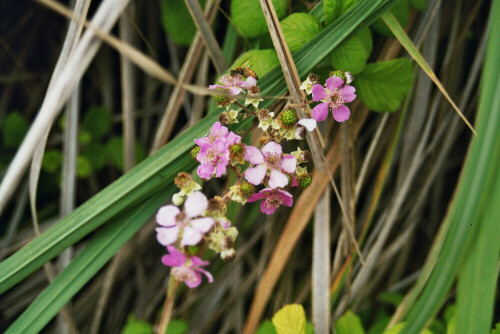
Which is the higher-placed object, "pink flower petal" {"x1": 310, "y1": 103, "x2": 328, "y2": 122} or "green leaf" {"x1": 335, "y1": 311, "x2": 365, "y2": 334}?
"pink flower petal" {"x1": 310, "y1": 103, "x2": 328, "y2": 122}

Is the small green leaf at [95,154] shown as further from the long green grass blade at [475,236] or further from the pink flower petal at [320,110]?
the long green grass blade at [475,236]

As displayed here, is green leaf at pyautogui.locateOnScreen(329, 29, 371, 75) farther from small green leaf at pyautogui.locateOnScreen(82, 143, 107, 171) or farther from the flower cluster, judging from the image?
small green leaf at pyautogui.locateOnScreen(82, 143, 107, 171)

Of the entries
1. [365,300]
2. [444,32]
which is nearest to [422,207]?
[365,300]

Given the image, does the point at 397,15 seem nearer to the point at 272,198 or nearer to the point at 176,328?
the point at 272,198

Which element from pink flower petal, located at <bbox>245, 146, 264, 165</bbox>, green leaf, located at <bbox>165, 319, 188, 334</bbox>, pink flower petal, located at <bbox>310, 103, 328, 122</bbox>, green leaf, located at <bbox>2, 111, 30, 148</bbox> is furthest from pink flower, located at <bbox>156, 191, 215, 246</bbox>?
green leaf, located at <bbox>2, 111, 30, 148</bbox>

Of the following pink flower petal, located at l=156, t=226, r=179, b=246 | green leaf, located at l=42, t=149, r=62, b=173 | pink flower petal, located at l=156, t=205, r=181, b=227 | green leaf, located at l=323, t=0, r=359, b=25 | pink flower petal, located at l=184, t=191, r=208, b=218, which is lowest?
pink flower petal, located at l=156, t=226, r=179, b=246

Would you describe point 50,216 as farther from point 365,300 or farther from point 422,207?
point 422,207

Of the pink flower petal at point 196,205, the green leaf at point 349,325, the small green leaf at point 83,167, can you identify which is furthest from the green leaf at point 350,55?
the small green leaf at point 83,167
